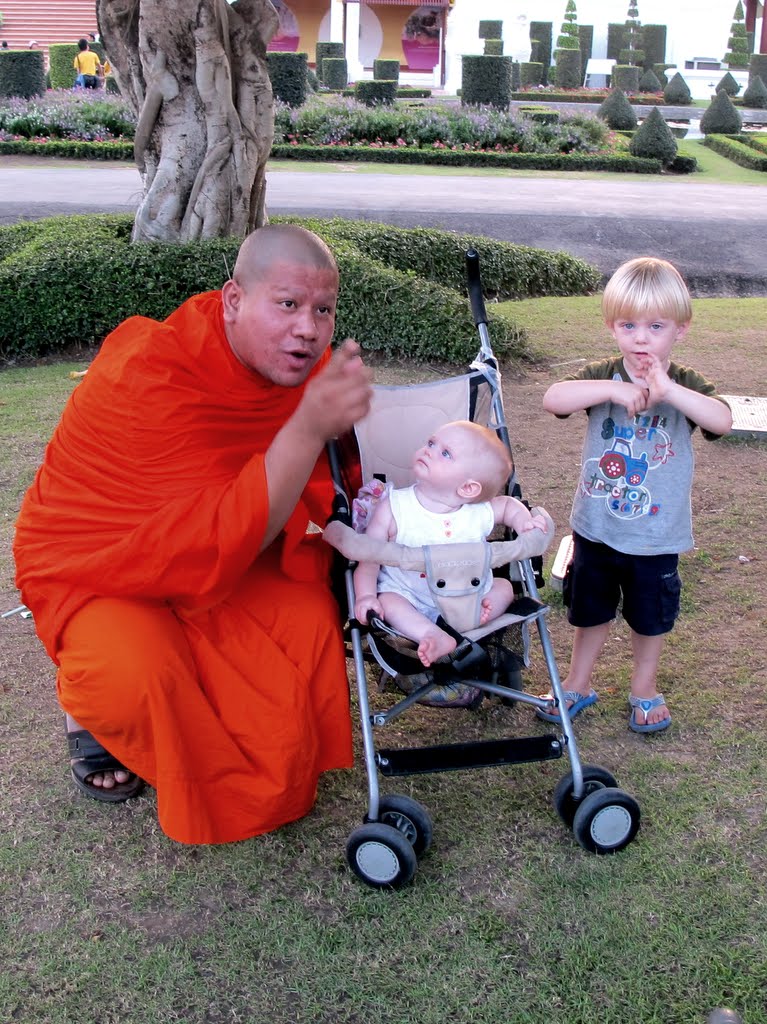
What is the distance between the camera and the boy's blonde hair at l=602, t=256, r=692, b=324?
283 centimetres

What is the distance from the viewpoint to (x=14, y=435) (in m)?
5.75

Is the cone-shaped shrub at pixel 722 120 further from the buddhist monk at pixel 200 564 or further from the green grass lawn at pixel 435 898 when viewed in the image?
the buddhist monk at pixel 200 564

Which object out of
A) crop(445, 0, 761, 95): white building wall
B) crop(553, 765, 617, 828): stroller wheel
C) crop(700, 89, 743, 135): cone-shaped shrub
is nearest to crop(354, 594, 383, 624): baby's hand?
crop(553, 765, 617, 828): stroller wheel

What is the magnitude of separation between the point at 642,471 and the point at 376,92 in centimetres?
2509

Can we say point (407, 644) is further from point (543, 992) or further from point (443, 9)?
point (443, 9)

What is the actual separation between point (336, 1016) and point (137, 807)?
95 centimetres

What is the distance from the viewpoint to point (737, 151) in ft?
75.6

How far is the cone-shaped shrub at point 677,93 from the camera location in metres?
35.2

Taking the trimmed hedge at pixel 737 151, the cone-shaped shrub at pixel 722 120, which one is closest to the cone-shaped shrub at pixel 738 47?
the cone-shaped shrub at pixel 722 120

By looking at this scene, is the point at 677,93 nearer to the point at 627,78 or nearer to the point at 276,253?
the point at 627,78

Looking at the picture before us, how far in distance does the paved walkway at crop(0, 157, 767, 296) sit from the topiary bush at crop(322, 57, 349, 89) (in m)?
16.6

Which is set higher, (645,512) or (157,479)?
(157,479)

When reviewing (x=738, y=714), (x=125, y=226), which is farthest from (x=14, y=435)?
(x=738, y=714)

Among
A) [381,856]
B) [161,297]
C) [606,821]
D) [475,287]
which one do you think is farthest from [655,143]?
[381,856]
